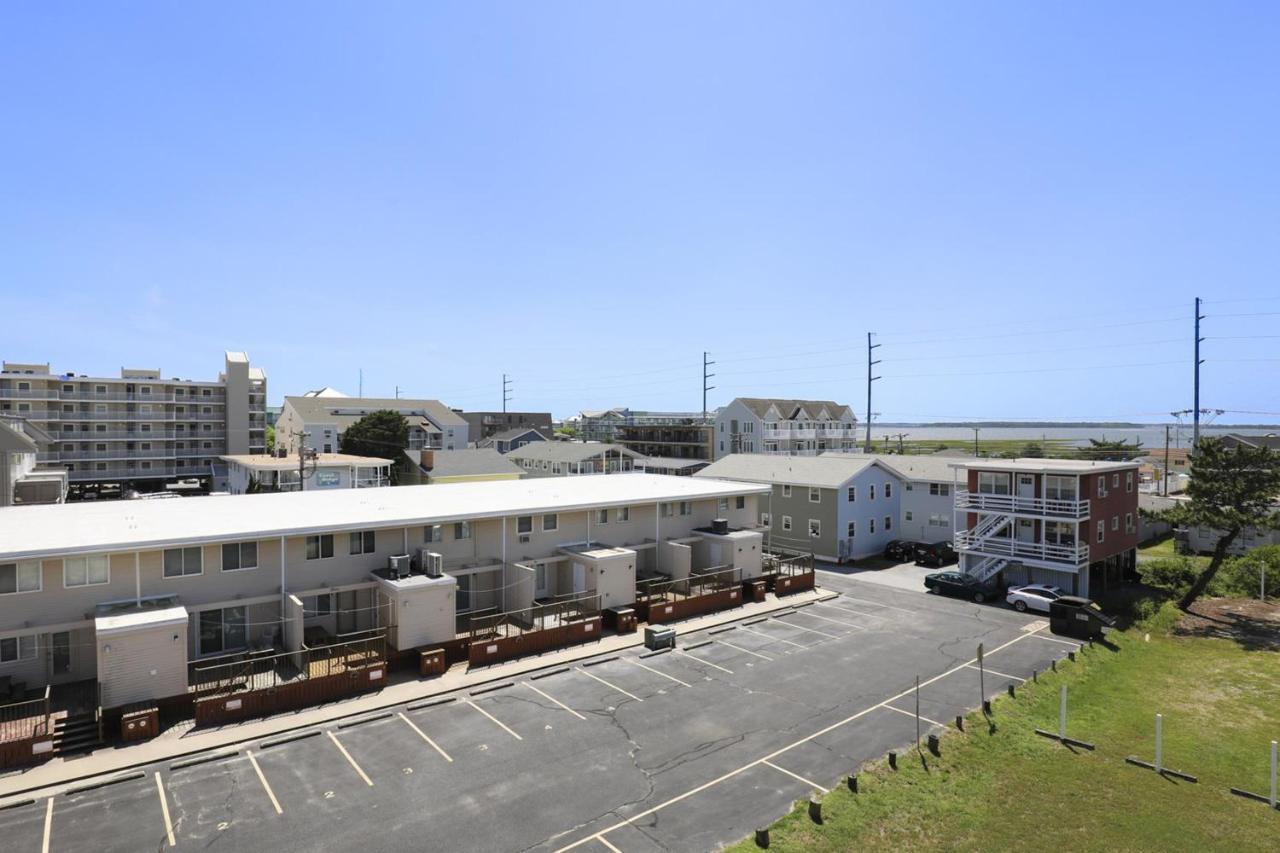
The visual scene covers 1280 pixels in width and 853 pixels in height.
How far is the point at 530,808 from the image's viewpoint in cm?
1543

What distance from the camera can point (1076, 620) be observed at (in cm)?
2861

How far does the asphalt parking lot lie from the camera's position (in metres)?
14.5

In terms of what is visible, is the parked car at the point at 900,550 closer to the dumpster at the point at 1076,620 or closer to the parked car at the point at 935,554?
the parked car at the point at 935,554

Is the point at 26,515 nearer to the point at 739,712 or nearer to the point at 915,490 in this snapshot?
the point at 739,712

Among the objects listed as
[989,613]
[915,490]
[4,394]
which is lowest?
[989,613]

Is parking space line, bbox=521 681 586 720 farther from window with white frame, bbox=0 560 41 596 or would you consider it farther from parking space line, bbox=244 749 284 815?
window with white frame, bbox=0 560 41 596

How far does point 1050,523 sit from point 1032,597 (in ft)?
20.1

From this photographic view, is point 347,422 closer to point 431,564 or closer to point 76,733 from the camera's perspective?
point 431,564

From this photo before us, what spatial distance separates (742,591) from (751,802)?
1832 centimetres

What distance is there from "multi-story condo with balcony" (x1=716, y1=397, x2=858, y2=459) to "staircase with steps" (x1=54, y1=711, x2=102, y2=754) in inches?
2882

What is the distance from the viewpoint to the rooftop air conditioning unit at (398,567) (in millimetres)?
25219

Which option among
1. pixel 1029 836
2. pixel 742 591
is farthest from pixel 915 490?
pixel 1029 836

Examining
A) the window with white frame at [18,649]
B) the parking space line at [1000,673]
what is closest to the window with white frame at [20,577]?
the window with white frame at [18,649]

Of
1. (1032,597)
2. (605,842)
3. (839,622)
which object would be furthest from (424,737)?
(1032,597)
